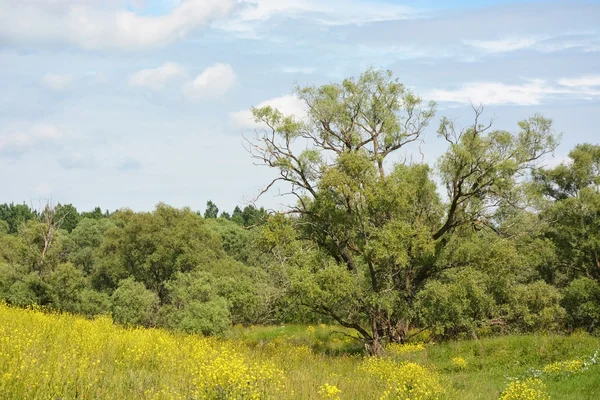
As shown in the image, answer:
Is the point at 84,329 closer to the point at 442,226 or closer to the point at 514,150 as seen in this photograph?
the point at 442,226

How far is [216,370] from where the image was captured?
368 inches

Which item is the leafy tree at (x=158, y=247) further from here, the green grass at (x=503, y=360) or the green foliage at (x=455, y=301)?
the green foliage at (x=455, y=301)

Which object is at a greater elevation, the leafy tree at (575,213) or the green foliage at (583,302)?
the leafy tree at (575,213)

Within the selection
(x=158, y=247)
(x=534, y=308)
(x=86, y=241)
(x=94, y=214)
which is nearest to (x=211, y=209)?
(x=94, y=214)

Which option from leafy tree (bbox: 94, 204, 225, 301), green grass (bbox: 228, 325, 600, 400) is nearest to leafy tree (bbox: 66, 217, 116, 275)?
leafy tree (bbox: 94, 204, 225, 301)

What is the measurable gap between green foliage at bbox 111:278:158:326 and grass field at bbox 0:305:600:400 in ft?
56.7

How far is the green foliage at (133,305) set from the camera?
120ft

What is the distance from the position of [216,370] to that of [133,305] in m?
Answer: 29.4

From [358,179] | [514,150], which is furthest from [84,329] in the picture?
[514,150]

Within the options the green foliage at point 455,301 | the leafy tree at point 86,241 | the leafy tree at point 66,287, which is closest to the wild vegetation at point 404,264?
the green foliage at point 455,301

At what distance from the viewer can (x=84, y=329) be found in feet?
45.2

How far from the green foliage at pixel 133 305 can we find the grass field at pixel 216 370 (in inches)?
681

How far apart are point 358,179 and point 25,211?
125m

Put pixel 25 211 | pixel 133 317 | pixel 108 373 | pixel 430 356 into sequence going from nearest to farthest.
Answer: pixel 108 373 → pixel 430 356 → pixel 133 317 → pixel 25 211
